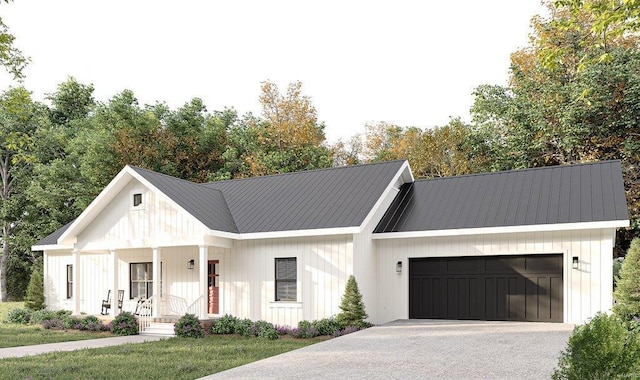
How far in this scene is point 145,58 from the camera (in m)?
26.0

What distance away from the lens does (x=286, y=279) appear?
17.6m

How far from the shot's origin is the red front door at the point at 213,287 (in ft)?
63.2

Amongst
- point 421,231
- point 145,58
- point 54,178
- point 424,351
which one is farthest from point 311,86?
point 424,351

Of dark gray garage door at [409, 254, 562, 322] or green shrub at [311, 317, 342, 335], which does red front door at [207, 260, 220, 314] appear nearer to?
green shrub at [311, 317, 342, 335]

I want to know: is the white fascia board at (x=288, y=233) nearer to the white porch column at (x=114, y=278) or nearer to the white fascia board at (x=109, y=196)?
the white fascia board at (x=109, y=196)

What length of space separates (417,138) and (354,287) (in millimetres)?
23168

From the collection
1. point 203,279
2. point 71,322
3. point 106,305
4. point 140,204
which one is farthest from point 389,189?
point 71,322

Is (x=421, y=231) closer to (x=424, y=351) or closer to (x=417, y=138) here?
(x=424, y=351)

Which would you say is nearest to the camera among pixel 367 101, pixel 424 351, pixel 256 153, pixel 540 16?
pixel 424 351

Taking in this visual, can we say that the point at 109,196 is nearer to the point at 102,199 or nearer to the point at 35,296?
the point at 102,199

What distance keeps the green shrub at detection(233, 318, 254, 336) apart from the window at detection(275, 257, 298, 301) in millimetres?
1193

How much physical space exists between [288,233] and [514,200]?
22.2 feet

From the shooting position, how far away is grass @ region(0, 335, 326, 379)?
406 inches

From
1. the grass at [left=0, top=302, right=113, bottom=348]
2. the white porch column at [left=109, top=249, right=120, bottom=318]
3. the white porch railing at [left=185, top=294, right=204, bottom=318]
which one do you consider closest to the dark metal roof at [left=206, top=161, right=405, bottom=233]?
the white porch railing at [left=185, top=294, right=204, bottom=318]
